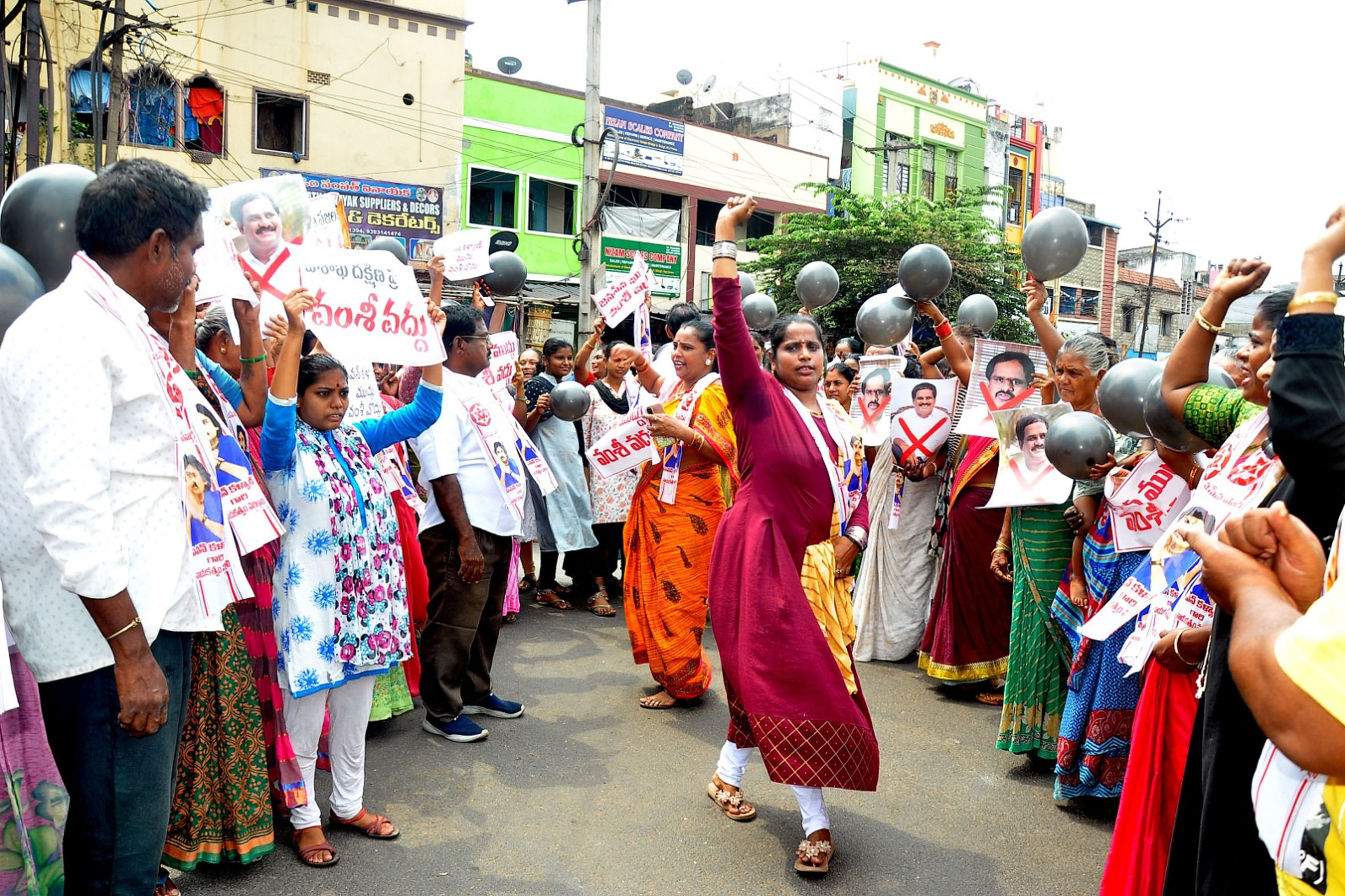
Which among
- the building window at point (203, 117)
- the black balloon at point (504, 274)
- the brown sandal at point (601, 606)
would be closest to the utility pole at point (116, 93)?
the building window at point (203, 117)

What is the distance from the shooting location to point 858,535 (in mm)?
3891

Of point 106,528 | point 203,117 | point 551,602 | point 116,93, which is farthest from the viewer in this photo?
point 203,117

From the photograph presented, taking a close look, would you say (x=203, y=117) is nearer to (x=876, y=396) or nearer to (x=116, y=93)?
(x=116, y=93)

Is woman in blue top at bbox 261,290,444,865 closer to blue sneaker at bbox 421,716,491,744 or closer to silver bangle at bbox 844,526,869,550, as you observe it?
blue sneaker at bbox 421,716,491,744

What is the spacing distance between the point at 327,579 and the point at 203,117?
16.5 m

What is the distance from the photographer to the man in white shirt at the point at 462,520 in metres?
4.41

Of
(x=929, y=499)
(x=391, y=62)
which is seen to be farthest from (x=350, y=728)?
(x=391, y=62)

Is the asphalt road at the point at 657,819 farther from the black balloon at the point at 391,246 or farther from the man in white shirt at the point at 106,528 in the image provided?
the black balloon at the point at 391,246

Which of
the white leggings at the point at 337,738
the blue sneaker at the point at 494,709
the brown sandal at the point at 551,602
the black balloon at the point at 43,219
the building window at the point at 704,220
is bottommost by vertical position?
the brown sandal at the point at 551,602

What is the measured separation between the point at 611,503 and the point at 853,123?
76.5 feet

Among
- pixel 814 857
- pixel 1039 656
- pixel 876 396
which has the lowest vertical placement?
pixel 814 857

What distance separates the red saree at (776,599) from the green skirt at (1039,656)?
114 cm

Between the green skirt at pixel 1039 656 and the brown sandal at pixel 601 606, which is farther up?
the green skirt at pixel 1039 656

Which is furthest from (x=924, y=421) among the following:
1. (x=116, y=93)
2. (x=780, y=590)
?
(x=116, y=93)
